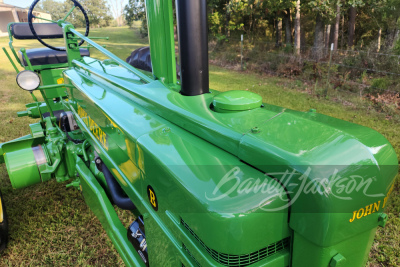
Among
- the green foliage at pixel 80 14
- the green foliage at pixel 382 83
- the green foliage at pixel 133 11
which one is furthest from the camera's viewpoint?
the green foliage at pixel 133 11

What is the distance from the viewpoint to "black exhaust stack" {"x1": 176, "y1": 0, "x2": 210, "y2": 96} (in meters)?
1.25

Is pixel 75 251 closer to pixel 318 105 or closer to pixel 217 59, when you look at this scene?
pixel 318 105

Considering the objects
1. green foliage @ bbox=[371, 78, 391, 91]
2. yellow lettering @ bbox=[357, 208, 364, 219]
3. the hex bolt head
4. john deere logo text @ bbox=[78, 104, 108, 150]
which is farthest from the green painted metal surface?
green foliage @ bbox=[371, 78, 391, 91]

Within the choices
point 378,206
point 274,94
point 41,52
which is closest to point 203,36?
point 378,206

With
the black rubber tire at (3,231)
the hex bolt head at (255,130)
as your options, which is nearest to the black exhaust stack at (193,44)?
the hex bolt head at (255,130)

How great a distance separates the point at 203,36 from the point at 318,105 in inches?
191

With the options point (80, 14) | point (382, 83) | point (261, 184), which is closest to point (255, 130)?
point (261, 184)

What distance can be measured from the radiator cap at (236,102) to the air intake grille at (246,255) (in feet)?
1.69

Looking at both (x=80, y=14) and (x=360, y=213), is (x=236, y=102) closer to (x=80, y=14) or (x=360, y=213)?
(x=360, y=213)

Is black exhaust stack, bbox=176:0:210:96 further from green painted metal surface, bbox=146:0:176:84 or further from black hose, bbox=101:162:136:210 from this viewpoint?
black hose, bbox=101:162:136:210

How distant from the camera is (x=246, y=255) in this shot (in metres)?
0.85

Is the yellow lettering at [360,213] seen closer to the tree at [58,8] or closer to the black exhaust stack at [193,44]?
the black exhaust stack at [193,44]

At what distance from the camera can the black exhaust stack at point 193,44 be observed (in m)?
1.25

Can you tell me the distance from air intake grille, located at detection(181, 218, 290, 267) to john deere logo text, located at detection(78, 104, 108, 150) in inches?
40.6
